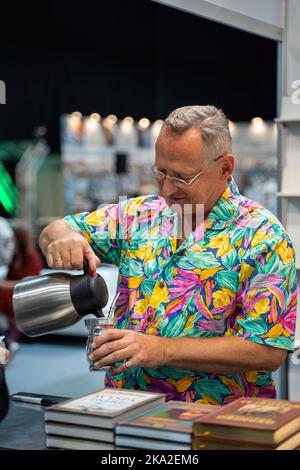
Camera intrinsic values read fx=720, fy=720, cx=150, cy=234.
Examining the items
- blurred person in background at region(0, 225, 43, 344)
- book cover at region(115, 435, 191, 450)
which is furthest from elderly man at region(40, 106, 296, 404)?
blurred person in background at region(0, 225, 43, 344)

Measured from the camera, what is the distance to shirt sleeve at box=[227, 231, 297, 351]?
1.83 metres

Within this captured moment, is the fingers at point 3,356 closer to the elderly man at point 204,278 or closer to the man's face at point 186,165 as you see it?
the elderly man at point 204,278

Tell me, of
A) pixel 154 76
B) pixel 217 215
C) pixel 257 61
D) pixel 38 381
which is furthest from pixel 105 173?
pixel 217 215

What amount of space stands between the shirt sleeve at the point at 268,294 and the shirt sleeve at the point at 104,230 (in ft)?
1.60

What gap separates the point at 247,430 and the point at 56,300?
2.41 feet

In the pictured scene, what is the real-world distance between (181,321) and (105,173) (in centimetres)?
760

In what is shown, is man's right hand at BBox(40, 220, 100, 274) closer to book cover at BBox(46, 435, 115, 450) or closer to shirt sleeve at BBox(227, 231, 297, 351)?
shirt sleeve at BBox(227, 231, 297, 351)

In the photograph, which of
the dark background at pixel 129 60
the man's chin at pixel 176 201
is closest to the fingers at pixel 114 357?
the man's chin at pixel 176 201

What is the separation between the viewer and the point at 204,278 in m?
1.93

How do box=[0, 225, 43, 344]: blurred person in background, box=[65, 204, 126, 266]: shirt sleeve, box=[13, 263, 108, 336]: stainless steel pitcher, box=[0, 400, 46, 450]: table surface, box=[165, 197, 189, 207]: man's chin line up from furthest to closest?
box=[0, 225, 43, 344]: blurred person in background
box=[65, 204, 126, 266]: shirt sleeve
box=[165, 197, 189, 207]: man's chin
box=[13, 263, 108, 336]: stainless steel pitcher
box=[0, 400, 46, 450]: table surface

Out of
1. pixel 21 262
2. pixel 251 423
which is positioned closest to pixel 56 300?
pixel 251 423

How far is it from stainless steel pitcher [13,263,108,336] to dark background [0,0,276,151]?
6883 mm

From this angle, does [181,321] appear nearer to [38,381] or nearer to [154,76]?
[38,381]
